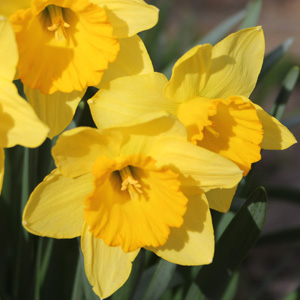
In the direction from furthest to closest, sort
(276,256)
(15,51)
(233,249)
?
(276,256), (233,249), (15,51)

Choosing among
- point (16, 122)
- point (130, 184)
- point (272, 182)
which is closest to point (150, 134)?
point (130, 184)

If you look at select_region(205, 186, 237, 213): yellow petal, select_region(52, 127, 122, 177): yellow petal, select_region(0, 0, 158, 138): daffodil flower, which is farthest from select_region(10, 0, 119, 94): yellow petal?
select_region(205, 186, 237, 213): yellow petal

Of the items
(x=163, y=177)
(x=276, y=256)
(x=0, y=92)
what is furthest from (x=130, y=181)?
(x=276, y=256)

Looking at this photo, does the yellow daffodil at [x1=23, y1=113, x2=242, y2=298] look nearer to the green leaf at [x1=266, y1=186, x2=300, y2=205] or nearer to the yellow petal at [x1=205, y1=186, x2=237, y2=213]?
the yellow petal at [x1=205, y1=186, x2=237, y2=213]

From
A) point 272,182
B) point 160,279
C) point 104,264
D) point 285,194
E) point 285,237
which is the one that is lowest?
point 272,182

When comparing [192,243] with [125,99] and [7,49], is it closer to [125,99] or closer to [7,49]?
[125,99]

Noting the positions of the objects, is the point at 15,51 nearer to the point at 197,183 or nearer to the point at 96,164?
the point at 96,164
